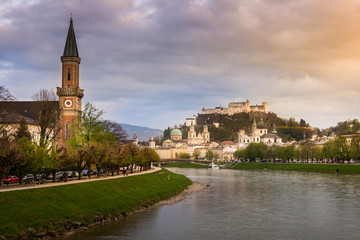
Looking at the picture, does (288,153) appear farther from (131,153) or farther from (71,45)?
(71,45)

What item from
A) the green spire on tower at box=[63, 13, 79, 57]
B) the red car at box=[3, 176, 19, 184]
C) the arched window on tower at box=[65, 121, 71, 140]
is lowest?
the red car at box=[3, 176, 19, 184]

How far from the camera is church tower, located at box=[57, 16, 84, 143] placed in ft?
265

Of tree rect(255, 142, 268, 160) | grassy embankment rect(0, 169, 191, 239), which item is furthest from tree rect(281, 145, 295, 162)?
grassy embankment rect(0, 169, 191, 239)

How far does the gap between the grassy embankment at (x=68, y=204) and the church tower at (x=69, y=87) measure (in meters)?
31.1

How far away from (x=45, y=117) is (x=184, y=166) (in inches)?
4800

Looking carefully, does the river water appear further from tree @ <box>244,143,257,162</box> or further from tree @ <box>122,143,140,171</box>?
tree @ <box>244,143,257,162</box>

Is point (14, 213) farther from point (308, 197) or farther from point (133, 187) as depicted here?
point (308, 197)

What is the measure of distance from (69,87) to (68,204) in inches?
1909

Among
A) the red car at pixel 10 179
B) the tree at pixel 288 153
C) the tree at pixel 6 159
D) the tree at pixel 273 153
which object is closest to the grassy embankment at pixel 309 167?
the tree at pixel 288 153

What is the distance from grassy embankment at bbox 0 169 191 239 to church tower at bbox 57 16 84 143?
102ft

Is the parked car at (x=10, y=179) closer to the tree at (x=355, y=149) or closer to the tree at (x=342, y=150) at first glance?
the tree at (x=355, y=149)

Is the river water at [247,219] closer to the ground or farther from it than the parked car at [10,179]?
closer to the ground

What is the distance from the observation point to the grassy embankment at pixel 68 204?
29547 millimetres

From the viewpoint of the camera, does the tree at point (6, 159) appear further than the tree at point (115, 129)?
No
